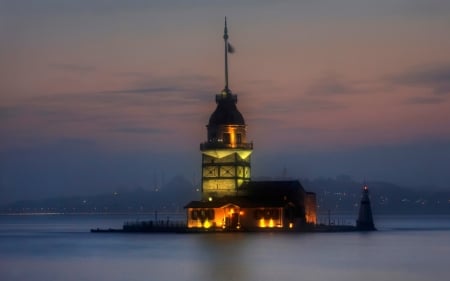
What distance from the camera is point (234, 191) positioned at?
118 meters

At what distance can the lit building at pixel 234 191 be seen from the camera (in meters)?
115

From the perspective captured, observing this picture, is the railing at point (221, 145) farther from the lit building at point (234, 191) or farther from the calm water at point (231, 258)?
the calm water at point (231, 258)

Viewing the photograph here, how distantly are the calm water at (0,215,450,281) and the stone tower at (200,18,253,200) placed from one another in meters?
5.45

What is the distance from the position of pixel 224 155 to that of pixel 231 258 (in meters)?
28.8

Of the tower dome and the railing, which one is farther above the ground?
the tower dome

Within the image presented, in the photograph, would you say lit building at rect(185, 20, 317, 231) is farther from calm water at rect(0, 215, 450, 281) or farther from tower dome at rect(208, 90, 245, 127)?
calm water at rect(0, 215, 450, 281)

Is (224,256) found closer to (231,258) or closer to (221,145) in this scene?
(231,258)

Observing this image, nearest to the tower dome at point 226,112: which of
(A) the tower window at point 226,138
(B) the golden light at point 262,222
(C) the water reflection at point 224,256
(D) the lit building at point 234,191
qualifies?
(D) the lit building at point 234,191

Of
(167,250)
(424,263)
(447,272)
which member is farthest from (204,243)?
(447,272)

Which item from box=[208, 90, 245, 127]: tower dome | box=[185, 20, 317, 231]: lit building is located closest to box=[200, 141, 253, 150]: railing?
box=[185, 20, 317, 231]: lit building

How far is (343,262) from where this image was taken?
8675cm

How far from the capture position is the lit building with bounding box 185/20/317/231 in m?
115

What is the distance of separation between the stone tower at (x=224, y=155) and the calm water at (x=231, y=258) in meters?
5.45

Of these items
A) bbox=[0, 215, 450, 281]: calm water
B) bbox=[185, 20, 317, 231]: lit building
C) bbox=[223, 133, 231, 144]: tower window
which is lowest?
bbox=[0, 215, 450, 281]: calm water
